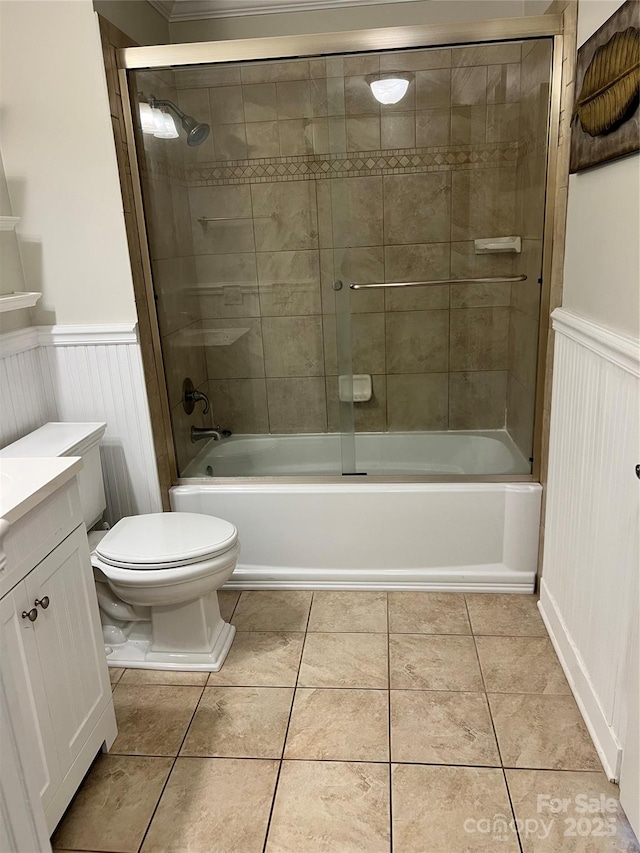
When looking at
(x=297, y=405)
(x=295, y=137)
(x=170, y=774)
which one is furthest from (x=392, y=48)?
(x=170, y=774)

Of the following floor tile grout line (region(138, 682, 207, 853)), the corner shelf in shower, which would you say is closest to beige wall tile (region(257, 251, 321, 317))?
the corner shelf in shower

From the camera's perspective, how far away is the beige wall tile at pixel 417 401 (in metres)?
2.87

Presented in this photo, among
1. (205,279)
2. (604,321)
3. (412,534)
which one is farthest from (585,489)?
(205,279)

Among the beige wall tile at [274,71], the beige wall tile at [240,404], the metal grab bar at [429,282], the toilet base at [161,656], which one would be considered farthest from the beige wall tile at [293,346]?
the toilet base at [161,656]

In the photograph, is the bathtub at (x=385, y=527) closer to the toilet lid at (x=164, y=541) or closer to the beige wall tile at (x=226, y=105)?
the toilet lid at (x=164, y=541)

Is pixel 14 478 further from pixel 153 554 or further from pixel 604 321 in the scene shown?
pixel 604 321

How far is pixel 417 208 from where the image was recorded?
2.73m

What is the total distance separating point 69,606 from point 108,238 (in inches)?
52.1

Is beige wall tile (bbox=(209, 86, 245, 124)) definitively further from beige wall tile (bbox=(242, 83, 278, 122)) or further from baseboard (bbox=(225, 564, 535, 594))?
baseboard (bbox=(225, 564, 535, 594))

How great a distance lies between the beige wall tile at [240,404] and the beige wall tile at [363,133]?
108cm

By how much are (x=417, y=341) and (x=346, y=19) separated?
57.5 inches

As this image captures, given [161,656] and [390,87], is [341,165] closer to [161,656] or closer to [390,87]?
[390,87]

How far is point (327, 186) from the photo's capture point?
2.58 meters

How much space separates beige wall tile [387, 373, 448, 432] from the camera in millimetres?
2865
